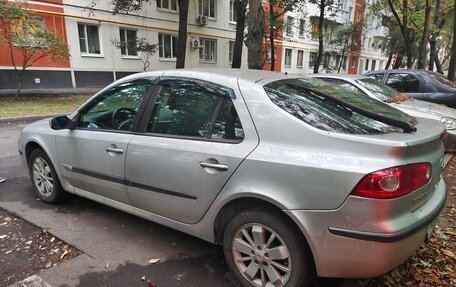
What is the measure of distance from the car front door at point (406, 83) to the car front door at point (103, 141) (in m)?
7.57

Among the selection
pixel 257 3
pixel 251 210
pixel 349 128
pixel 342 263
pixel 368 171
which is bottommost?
pixel 342 263

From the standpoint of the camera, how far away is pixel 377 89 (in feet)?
21.5

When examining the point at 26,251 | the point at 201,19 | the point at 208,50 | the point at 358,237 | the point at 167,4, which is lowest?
the point at 26,251

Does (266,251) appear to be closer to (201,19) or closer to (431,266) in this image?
(431,266)

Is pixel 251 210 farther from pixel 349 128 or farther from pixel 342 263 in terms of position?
pixel 349 128

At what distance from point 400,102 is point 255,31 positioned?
3093mm

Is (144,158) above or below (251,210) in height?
above

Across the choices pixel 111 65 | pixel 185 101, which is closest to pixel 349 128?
pixel 185 101

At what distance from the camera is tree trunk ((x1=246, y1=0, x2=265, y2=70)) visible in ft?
22.6

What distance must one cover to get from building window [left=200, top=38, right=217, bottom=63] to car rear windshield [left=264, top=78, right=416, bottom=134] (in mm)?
22867

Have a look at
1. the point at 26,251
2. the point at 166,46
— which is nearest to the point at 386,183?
the point at 26,251

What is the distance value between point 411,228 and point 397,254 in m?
0.17

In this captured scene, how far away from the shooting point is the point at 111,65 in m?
19.1

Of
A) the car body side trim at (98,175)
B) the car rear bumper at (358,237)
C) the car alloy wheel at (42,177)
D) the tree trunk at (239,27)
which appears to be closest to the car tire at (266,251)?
the car rear bumper at (358,237)
